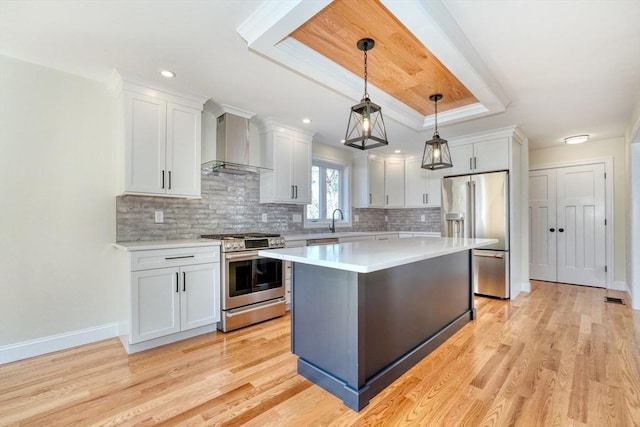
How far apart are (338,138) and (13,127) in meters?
3.52

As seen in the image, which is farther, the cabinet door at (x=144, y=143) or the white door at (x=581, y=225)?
the white door at (x=581, y=225)

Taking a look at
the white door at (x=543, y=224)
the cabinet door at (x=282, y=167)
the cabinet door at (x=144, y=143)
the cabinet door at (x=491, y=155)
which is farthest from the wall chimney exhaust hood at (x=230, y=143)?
the white door at (x=543, y=224)

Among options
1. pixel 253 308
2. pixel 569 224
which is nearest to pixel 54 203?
pixel 253 308

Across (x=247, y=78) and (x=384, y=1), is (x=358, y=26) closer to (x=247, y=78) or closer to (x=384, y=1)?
(x=384, y=1)

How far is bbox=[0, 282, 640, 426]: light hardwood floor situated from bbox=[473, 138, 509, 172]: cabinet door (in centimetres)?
221

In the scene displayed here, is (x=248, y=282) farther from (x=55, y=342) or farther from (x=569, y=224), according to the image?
(x=569, y=224)

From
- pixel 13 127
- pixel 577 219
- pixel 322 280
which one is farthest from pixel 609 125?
pixel 13 127

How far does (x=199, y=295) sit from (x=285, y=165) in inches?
75.4

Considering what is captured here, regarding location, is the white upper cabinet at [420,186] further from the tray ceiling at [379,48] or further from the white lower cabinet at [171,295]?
the white lower cabinet at [171,295]

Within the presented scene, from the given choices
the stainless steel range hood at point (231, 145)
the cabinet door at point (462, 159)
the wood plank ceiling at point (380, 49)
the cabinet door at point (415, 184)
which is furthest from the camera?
the cabinet door at point (415, 184)

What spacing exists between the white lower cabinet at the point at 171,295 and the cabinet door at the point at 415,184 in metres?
3.85

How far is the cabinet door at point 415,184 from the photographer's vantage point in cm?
547

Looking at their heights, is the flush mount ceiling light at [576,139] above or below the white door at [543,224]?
above

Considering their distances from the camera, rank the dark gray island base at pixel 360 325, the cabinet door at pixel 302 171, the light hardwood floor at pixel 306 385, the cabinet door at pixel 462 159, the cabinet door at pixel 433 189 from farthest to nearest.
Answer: the cabinet door at pixel 433 189 < the cabinet door at pixel 462 159 < the cabinet door at pixel 302 171 < the dark gray island base at pixel 360 325 < the light hardwood floor at pixel 306 385
